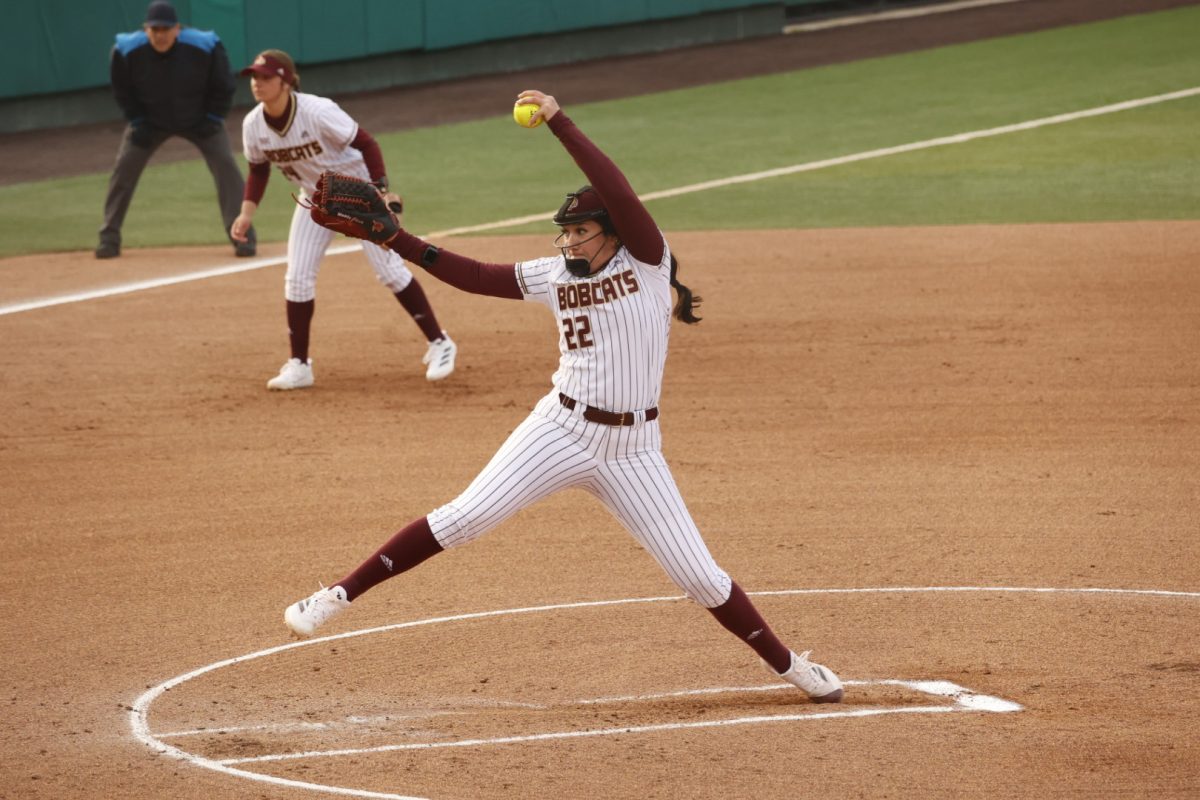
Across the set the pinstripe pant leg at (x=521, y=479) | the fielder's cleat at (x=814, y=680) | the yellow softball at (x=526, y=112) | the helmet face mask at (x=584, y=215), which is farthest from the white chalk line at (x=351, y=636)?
the yellow softball at (x=526, y=112)

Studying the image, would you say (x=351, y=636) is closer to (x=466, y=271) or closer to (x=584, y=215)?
(x=466, y=271)

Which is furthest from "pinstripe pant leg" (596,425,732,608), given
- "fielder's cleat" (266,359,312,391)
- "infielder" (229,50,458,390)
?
"fielder's cleat" (266,359,312,391)

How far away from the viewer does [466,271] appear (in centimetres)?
544

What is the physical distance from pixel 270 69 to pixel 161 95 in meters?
5.30

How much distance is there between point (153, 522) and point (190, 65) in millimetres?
7459

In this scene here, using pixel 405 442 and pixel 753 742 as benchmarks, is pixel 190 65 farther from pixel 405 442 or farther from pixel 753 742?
pixel 753 742

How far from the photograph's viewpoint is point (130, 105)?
13992 millimetres

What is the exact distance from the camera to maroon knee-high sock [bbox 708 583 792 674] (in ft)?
17.6

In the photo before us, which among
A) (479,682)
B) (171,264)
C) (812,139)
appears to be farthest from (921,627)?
(812,139)

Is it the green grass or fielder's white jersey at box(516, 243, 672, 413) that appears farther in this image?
the green grass

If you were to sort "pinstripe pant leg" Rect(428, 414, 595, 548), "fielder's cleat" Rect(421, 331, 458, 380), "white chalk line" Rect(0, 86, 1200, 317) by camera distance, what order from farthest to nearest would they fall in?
"white chalk line" Rect(0, 86, 1200, 317) → "fielder's cleat" Rect(421, 331, 458, 380) → "pinstripe pant leg" Rect(428, 414, 595, 548)

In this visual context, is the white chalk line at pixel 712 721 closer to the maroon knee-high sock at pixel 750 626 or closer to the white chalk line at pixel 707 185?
the maroon knee-high sock at pixel 750 626

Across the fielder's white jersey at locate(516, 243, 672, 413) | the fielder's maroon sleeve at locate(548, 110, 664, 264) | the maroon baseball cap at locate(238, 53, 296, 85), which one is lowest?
the fielder's white jersey at locate(516, 243, 672, 413)

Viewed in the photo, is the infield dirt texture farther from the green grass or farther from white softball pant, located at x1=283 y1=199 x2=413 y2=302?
the green grass
